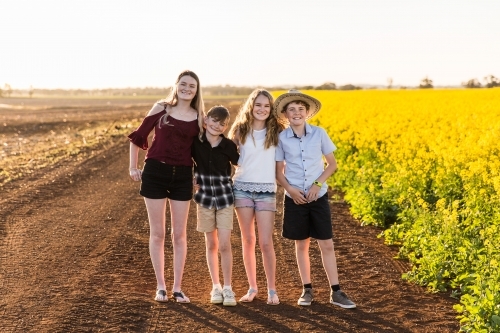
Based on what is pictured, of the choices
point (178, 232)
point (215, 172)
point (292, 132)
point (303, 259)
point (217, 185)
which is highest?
point (292, 132)

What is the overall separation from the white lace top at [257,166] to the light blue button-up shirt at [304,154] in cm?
12

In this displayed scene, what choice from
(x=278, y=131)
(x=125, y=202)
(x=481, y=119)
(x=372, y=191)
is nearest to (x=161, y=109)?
(x=278, y=131)

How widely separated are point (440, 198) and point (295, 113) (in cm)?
390

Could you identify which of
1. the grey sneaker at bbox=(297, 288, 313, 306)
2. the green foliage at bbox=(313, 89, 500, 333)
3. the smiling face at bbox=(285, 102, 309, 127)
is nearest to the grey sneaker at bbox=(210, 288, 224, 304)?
the grey sneaker at bbox=(297, 288, 313, 306)

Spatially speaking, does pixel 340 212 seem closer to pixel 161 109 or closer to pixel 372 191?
pixel 372 191

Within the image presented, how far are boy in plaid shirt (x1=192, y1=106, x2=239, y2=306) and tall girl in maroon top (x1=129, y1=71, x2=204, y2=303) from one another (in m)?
0.11

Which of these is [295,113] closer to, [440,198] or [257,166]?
[257,166]

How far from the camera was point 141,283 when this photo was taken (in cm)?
730

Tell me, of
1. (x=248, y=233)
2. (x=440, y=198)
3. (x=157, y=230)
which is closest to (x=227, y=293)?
(x=248, y=233)

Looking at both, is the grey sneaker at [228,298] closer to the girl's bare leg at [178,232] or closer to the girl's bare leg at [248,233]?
the girl's bare leg at [248,233]

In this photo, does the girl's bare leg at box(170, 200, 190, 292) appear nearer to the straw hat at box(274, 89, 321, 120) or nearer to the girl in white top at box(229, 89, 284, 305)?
the girl in white top at box(229, 89, 284, 305)

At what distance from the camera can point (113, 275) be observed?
24.8 feet

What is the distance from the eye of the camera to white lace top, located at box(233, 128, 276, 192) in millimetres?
6430

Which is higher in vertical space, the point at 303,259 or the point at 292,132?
the point at 292,132
